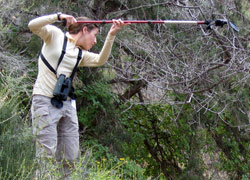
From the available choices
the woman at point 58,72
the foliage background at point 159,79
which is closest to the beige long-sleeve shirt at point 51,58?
the woman at point 58,72

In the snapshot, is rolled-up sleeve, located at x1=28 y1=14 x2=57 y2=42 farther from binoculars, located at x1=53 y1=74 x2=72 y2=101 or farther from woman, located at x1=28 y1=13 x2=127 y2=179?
binoculars, located at x1=53 y1=74 x2=72 y2=101

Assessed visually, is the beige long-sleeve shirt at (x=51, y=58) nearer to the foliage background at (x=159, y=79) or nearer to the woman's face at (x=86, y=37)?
the woman's face at (x=86, y=37)

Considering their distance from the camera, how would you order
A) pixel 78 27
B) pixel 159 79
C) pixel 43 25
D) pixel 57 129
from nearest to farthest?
pixel 43 25 < pixel 78 27 < pixel 57 129 < pixel 159 79

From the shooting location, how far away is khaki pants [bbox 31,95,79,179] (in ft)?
12.0

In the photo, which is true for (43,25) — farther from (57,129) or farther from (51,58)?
(57,129)

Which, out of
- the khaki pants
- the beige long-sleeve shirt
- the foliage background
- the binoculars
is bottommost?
the foliage background

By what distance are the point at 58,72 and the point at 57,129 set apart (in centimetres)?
58

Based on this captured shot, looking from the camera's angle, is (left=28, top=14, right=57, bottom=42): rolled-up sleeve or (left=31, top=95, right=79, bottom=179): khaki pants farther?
(left=31, top=95, right=79, bottom=179): khaki pants

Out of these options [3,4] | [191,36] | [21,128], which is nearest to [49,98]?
[21,128]

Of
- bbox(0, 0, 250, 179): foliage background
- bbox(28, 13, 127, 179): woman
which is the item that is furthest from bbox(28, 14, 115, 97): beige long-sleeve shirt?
bbox(0, 0, 250, 179): foliage background

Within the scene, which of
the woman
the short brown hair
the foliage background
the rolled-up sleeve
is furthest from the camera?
the foliage background

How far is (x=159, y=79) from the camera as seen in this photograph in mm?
5945

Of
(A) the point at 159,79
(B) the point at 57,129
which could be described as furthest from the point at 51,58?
(A) the point at 159,79

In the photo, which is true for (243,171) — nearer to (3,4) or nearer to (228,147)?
(228,147)
